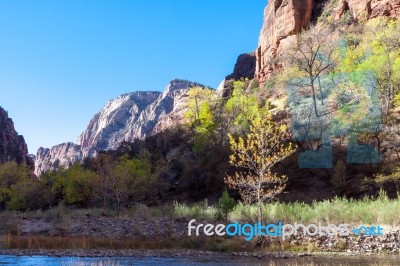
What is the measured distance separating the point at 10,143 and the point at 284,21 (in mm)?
80344

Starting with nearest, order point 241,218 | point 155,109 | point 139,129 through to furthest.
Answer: point 241,218 < point 139,129 < point 155,109

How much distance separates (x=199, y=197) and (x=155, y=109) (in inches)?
5714

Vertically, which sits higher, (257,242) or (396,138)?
(396,138)

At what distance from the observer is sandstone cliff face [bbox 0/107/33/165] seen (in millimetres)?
106938

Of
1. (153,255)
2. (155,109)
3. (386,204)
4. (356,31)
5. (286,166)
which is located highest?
(155,109)

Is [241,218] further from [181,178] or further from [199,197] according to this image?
[181,178]

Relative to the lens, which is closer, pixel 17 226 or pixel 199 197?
pixel 17 226

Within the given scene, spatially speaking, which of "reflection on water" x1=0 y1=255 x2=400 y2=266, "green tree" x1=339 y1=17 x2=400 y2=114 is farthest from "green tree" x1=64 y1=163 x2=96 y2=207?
"green tree" x1=339 y1=17 x2=400 y2=114

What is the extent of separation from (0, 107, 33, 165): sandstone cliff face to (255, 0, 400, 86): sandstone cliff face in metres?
68.8

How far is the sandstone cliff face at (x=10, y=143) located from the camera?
107 metres

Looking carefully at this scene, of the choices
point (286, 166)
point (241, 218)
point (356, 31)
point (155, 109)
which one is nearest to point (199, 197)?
point (286, 166)

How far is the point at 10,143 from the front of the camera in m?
111

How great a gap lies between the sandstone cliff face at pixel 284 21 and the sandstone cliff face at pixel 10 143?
6884cm

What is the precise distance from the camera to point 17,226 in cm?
2405
